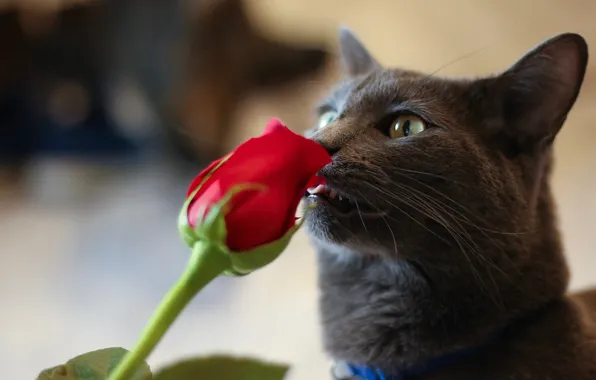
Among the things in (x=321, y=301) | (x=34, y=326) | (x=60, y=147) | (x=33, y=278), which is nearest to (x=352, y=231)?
(x=321, y=301)

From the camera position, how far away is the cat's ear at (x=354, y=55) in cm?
93

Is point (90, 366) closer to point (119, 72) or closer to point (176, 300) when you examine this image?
point (176, 300)

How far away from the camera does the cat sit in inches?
26.5

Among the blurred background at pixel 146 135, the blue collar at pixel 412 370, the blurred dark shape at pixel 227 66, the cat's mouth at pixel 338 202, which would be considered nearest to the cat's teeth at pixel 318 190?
the cat's mouth at pixel 338 202

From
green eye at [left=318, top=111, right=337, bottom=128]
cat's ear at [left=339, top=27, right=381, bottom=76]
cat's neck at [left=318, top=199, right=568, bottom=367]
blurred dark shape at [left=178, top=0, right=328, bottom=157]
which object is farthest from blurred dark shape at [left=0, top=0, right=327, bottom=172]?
cat's neck at [left=318, top=199, right=568, bottom=367]

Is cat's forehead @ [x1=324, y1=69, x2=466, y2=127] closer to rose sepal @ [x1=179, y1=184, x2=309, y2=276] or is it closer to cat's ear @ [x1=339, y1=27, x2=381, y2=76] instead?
cat's ear @ [x1=339, y1=27, x2=381, y2=76]

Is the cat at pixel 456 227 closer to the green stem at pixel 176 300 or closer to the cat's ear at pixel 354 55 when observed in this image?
the cat's ear at pixel 354 55

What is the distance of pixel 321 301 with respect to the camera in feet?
2.73

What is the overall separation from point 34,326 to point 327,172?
111 centimetres

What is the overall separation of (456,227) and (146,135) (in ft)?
5.70

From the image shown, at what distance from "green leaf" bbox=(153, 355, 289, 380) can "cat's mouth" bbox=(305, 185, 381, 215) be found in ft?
0.88

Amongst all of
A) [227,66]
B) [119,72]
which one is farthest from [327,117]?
[119,72]

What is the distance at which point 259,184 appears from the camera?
0.39m

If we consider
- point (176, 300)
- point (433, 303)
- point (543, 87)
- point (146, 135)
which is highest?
point (176, 300)
